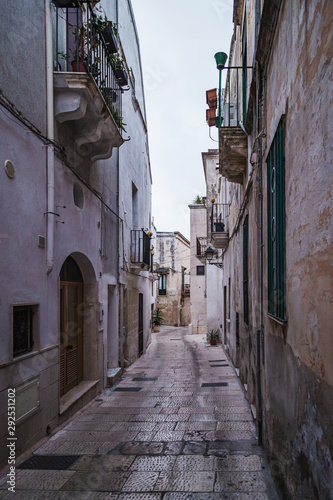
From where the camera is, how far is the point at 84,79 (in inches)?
234

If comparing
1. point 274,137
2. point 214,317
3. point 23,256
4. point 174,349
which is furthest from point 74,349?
point 214,317

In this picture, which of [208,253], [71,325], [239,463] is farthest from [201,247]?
[239,463]

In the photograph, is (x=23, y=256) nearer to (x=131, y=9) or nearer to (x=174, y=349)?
(x=131, y=9)

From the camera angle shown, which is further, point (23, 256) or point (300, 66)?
point (23, 256)

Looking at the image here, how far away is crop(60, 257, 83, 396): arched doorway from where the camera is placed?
7074 millimetres

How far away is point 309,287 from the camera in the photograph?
9.33 feet

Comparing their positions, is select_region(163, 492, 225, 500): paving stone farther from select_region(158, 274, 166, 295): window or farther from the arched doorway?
select_region(158, 274, 166, 295): window

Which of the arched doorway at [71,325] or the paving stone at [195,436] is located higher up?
the arched doorway at [71,325]

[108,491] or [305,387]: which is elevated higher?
[305,387]

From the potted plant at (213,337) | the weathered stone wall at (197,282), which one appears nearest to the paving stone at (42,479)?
the potted plant at (213,337)

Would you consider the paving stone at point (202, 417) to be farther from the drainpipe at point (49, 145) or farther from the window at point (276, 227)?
the drainpipe at point (49, 145)

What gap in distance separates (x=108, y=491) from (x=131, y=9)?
1340cm

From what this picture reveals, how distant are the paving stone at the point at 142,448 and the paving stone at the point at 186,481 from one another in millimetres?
677

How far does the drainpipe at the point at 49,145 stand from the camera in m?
5.66
